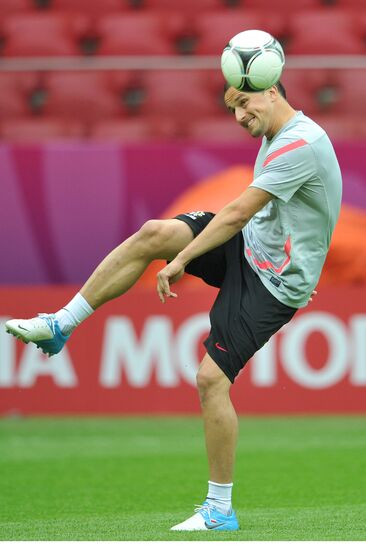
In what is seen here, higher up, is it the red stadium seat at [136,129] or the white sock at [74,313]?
the red stadium seat at [136,129]

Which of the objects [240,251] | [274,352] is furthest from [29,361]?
[240,251]

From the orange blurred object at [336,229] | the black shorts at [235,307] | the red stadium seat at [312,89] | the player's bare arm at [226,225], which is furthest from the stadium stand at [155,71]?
the player's bare arm at [226,225]

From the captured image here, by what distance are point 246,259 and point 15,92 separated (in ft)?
20.5

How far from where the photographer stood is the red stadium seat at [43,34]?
13.4 m

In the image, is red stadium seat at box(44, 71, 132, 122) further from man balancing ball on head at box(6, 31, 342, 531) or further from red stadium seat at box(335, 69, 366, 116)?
man balancing ball on head at box(6, 31, 342, 531)

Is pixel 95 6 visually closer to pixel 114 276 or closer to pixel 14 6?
pixel 14 6

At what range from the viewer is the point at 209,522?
557cm

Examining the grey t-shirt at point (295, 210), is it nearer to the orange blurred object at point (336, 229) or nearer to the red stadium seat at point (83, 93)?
the orange blurred object at point (336, 229)

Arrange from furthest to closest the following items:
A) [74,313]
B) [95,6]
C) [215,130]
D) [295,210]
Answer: [95,6], [215,130], [74,313], [295,210]

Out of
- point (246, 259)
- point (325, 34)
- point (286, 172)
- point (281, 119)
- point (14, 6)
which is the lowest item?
point (246, 259)

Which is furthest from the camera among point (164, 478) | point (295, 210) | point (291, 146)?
point (164, 478)

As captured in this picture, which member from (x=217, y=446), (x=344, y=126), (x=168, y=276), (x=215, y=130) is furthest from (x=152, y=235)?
(x=215, y=130)

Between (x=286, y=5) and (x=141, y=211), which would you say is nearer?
(x=141, y=211)

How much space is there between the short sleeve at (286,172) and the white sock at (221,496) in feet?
→ 4.16
